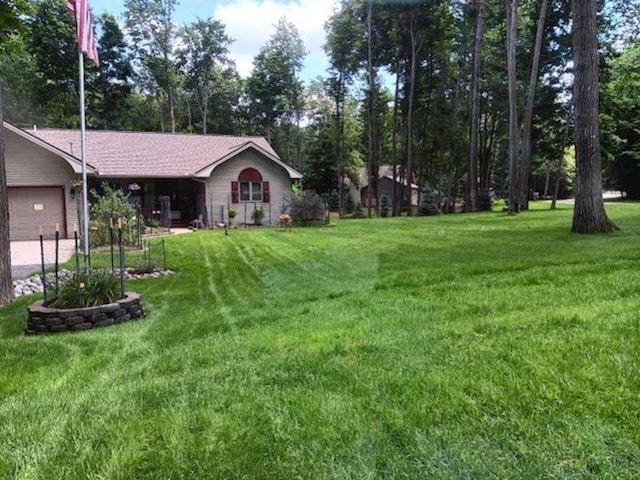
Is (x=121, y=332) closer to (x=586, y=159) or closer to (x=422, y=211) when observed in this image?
(x=586, y=159)

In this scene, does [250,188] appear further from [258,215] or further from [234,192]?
[258,215]

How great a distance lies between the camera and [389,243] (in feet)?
37.8

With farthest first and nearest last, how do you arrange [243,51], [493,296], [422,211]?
[243,51]
[422,211]
[493,296]

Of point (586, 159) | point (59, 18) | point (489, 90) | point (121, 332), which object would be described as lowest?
point (121, 332)

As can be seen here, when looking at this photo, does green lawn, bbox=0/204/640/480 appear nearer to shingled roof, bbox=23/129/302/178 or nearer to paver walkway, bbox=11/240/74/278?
paver walkway, bbox=11/240/74/278

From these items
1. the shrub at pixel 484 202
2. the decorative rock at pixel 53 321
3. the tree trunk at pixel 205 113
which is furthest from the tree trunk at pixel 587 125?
the tree trunk at pixel 205 113

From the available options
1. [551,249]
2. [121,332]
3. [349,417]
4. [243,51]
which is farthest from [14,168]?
[243,51]

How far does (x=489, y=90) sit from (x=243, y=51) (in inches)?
777

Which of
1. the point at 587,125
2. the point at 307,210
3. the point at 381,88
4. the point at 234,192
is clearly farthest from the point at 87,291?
the point at 381,88

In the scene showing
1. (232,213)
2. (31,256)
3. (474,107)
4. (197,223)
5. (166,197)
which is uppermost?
(474,107)

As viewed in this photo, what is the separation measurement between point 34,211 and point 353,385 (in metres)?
18.8

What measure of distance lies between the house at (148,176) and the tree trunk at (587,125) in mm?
14486

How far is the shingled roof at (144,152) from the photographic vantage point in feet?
68.0

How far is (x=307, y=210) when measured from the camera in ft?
64.7
